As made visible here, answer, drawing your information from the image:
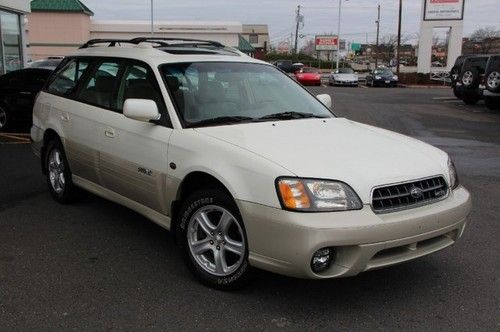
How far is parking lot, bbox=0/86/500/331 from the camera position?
3.49 m

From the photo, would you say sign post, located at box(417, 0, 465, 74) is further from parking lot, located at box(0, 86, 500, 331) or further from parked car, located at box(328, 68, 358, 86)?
parking lot, located at box(0, 86, 500, 331)

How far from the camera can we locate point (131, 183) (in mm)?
4613

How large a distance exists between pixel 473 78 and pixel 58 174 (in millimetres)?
17640

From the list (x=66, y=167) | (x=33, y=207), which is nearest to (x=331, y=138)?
(x=66, y=167)

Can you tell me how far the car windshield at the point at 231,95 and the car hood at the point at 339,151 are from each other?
21 cm

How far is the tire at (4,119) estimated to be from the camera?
37.6 feet

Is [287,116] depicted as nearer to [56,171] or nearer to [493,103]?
[56,171]

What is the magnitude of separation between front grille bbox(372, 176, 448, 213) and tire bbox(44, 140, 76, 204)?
3.47 metres

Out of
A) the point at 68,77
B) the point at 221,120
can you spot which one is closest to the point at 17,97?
the point at 68,77

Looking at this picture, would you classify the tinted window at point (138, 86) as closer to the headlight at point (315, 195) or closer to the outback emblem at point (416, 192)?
the headlight at point (315, 195)

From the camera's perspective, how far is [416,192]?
3.60 meters

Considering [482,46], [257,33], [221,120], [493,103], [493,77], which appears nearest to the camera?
[221,120]

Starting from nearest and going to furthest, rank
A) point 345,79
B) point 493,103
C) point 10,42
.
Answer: point 10,42
point 493,103
point 345,79

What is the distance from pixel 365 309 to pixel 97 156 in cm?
273
